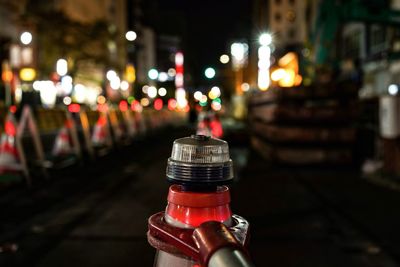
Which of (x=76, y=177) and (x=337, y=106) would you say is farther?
(x=337, y=106)

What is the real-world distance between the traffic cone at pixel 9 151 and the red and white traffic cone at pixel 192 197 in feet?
24.5

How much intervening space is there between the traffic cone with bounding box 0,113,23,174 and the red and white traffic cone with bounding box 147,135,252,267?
7.48 metres

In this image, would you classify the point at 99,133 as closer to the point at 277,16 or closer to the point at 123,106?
the point at 123,106

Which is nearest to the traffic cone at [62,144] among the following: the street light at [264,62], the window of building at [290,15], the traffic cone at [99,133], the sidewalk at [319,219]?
the traffic cone at [99,133]

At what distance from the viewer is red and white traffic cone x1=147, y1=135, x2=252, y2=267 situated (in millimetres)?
1590

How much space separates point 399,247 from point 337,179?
4.98m

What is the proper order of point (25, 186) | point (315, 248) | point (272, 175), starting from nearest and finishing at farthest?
1. point (315, 248)
2. point (25, 186)
3. point (272, 175)

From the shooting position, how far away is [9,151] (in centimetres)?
866

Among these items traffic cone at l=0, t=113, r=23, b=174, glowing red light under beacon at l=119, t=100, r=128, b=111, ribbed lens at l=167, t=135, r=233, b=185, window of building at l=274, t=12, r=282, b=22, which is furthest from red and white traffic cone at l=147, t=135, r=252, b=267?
window of building at l=274, t=12, r=282, b=22

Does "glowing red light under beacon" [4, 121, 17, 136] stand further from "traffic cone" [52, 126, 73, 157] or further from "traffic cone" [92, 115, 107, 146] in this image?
"traffic cone" [92, 115, 107, 146]

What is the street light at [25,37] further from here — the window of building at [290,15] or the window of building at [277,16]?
the window of building at [277,16]

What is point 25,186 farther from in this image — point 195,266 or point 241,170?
point 195,266

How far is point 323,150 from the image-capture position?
37.9 ft

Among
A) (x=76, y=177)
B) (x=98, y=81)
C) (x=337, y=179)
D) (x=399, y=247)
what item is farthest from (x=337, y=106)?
(x=98, y=81)
